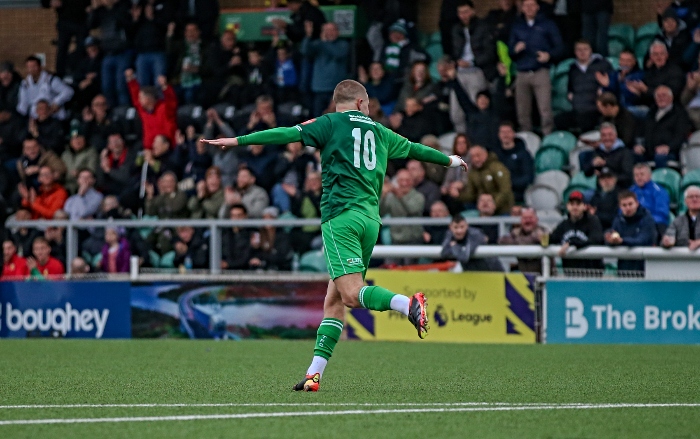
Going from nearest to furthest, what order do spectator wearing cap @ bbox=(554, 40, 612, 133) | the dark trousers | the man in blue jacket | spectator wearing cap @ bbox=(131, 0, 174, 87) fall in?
spectator wearing cap @ bbox=(554, 40, 612, 133), the man in blue jacket, spectator wearing cap @ bbox=(131, 0, 174, 87), the dark trousers

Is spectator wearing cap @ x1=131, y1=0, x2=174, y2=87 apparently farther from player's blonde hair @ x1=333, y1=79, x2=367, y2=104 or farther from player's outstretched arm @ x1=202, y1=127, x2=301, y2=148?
player's outstretched arm @ x1=202, y1=127, x2=301, y2=148

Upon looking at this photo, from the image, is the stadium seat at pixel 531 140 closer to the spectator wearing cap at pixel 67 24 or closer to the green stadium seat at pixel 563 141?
the green stadium seat at pixel 563 141

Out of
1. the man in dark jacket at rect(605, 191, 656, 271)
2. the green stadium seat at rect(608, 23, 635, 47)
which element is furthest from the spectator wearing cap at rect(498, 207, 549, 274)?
the green stadium seat at rect(608, 23, 635, 47)

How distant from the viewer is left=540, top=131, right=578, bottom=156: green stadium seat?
688 inches

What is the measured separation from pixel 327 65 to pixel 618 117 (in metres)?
4.85

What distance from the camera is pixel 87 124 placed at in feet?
69.8

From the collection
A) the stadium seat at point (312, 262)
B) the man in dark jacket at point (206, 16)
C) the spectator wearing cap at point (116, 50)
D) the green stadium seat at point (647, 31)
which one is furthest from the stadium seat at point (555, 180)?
the spectator wearing cap at point (116, 50)

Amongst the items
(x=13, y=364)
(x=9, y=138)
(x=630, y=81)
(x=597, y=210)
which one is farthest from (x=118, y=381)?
(x=9, y=138)

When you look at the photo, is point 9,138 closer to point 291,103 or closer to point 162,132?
point 162,132

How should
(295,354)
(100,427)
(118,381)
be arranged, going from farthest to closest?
(295,354), (118,381), (100,427)

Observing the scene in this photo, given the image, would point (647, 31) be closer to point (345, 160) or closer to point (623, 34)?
point (623, 34)

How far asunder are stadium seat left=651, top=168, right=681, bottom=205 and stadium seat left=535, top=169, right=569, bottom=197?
1293 mm

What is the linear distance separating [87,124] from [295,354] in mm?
9470

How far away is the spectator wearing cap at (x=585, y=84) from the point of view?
683 inches
